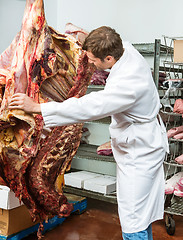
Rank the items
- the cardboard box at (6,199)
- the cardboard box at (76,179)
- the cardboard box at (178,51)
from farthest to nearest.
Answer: the cardboard box at (76,179)
the cardboard box at (178,51)
the cardboard box at (6,199)

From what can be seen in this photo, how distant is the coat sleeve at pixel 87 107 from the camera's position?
4.94 feet

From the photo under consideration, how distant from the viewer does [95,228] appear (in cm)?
294

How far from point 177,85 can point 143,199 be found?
1.33 metres

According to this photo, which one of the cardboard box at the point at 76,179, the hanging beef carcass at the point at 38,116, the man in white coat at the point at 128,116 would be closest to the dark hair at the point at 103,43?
the man in white coat at the point at 128,116

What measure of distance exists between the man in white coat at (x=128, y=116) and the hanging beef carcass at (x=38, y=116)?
313mm

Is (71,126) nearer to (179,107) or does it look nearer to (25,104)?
(25,104)

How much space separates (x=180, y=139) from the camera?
9.23 ft

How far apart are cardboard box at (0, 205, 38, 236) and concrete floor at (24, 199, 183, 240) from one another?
0.59 feet

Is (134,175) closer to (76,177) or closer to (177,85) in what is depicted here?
(177,85)

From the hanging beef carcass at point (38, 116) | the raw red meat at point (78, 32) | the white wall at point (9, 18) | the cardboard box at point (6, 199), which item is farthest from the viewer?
the white wall at point (9, 18)

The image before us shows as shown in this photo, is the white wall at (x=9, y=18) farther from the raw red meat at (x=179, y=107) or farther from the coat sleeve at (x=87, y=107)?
the coat sleeve at (x=87, y=107)

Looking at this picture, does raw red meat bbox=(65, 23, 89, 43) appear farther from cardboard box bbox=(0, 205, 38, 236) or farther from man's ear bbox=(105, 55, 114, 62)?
cardboard box bbox=(0, 205, 38, 236)

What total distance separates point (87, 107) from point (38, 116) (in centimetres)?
36

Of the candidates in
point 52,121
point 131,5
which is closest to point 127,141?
point 52,121
